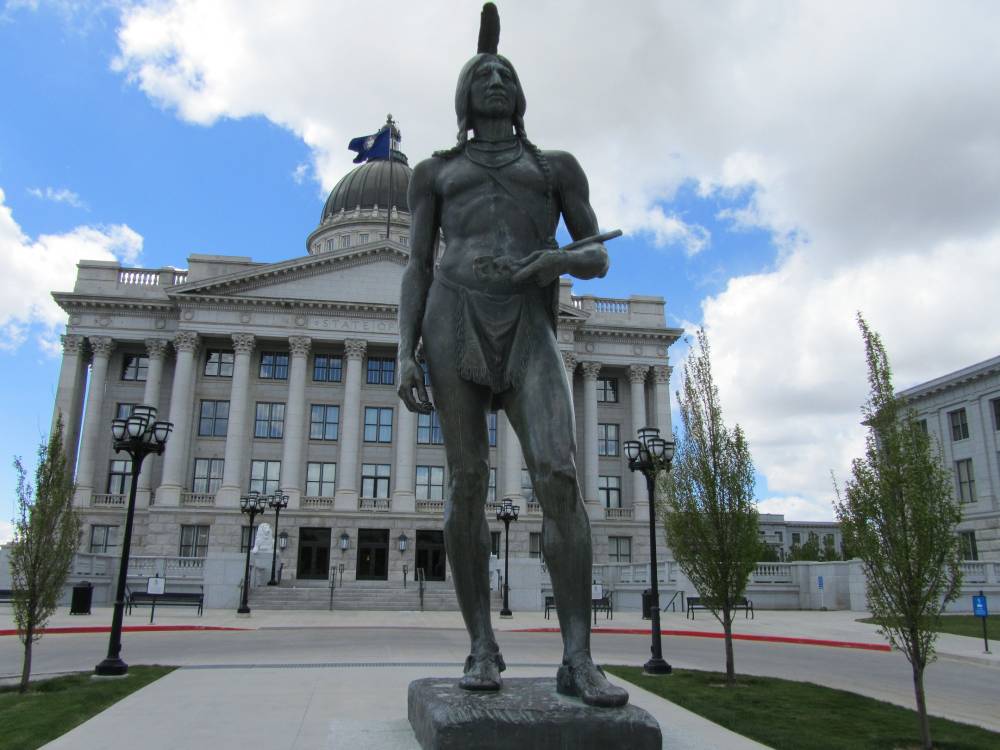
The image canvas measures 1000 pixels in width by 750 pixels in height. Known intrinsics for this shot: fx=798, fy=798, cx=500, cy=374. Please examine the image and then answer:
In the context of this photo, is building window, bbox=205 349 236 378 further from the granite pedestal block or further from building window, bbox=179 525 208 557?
the granite pedestal block

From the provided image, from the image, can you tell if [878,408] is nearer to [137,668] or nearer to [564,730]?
[564,730]

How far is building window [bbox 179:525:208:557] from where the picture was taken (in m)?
51.9

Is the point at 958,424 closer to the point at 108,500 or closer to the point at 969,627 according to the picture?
the point at 969,627

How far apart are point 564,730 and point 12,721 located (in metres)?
6.78

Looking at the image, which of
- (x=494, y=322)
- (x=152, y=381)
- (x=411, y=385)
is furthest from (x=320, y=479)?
(x=494, y=322)

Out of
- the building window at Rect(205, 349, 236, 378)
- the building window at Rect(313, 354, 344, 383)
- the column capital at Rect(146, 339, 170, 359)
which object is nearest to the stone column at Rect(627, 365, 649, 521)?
the building window at Rect(313, 354, 344, 383)

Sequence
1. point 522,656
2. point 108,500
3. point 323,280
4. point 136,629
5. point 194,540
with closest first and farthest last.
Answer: point 522,656 < point 136,629 < point 194,540 < point 108,500 < point 323,280

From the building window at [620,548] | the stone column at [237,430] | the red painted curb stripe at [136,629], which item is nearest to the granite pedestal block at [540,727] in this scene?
the red painted curb stripe at [136,629]

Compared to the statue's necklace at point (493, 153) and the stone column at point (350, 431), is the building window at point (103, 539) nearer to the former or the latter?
the stone column at point (350, 431)

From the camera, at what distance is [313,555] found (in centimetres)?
5294

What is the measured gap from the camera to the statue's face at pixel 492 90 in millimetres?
6238

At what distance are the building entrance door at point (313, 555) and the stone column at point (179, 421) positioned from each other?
8.49 metres

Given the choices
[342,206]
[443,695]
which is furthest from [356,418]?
[443,695]

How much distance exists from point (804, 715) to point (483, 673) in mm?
5948
